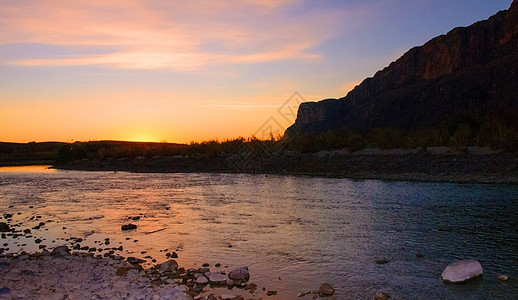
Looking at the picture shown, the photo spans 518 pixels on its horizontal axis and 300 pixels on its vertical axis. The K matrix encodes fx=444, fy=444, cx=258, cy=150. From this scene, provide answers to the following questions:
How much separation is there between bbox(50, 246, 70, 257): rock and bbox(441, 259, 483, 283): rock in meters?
6.63

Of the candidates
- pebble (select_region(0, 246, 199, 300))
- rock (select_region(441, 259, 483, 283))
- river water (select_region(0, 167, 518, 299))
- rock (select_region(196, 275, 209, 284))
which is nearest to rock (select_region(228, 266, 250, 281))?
river water (select_region(0, 167, 518, 299))

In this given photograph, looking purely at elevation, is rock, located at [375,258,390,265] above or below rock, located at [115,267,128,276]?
below

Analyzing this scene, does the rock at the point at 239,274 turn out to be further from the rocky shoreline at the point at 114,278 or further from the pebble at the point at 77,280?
the pebble at the point at 77,280

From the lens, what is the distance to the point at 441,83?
5947 cm

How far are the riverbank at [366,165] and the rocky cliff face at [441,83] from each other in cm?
1447

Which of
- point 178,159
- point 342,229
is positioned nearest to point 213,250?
point 342,229

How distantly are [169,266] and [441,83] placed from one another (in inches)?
2327

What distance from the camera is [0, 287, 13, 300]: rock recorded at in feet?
19.5

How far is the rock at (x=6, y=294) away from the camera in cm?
594

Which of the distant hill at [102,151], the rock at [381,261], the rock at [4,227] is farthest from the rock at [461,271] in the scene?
the distant hill at [102,151]

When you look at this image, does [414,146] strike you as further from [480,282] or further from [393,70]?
[393,70]

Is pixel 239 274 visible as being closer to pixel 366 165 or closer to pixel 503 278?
pixel 503 278

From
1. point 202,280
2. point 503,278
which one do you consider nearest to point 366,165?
point 503,278

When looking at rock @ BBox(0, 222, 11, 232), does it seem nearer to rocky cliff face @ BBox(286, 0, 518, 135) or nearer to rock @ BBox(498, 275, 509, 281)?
rock @ BBox(498, 275, 509, 281)
